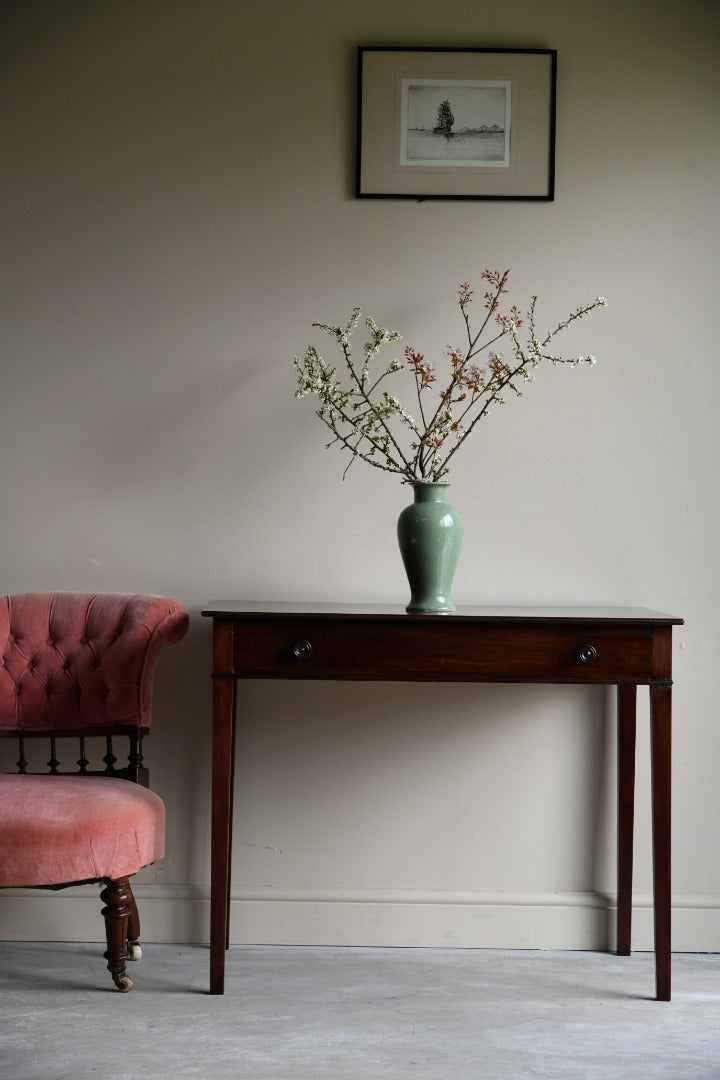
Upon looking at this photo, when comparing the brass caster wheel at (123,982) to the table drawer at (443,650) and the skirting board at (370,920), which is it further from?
the table drawer at (443,650)

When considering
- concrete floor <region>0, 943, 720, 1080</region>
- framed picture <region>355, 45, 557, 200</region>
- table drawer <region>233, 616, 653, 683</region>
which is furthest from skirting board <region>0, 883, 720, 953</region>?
Answer: framed picture <region>355, 45, 557, 200</region>

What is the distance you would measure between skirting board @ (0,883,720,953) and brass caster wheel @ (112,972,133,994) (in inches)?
14.0

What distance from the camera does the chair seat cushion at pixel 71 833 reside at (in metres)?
2.07

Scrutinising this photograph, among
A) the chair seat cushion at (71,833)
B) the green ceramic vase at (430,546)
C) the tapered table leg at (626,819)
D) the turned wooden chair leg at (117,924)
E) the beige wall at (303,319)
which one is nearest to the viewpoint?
the chair seat cushion at (71,833)

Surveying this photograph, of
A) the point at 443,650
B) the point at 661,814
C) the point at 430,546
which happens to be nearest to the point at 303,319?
the point at 430,546

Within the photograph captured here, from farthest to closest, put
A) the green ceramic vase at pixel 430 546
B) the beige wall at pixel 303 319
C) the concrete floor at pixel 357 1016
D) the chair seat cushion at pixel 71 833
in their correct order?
the beige wall at pixel 303 319
the green ceramic vase at pixel 430 546
the chair seat cushion at pixel 71 833
the concrete floor at pixel 357 1016

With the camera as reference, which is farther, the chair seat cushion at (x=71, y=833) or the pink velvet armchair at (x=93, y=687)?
the pink velvet armchair at (x=93, y=687)

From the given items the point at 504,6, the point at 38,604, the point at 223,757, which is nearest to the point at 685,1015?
the point at 223,757

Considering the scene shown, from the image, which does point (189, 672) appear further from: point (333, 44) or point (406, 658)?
point (333, 44)

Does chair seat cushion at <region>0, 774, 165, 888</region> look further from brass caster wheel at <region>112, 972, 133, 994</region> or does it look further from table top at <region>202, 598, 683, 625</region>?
table top at <region>202, 598, 683, 625</region>

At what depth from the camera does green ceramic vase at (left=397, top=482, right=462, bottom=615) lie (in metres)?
2.39

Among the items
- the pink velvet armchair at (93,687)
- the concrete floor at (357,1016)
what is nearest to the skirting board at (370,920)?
the concrete floor at (357,1016)

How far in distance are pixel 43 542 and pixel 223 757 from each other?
852mm

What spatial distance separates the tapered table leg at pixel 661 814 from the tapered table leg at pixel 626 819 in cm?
33
